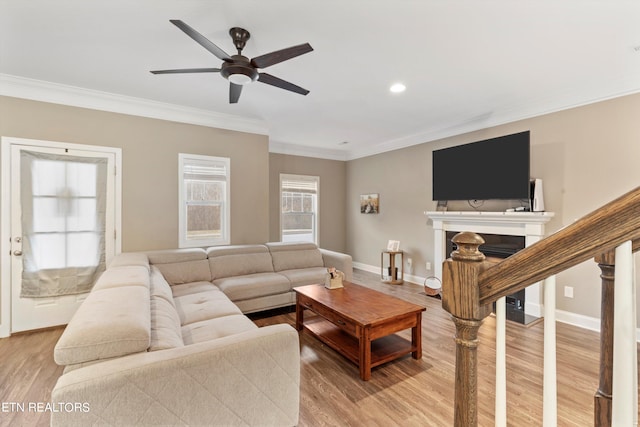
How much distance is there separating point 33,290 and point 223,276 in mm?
1970

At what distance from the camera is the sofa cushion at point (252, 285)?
3.30 meters

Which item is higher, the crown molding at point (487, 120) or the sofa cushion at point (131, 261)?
the crown molding at point (487, 120)

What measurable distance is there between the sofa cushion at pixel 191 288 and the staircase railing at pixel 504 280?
2943 millimetres

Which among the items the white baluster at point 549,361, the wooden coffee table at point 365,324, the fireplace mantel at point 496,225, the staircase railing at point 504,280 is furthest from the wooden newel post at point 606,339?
the fireplace mantel at point 496,225

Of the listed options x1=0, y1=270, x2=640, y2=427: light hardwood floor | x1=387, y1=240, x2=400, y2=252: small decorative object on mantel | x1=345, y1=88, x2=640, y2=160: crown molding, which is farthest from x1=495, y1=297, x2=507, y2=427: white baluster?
x1=387, y1=240, x2=400, y2=252: small decorative object on mantel

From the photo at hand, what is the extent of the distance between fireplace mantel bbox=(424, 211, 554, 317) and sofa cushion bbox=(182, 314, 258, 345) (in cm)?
288

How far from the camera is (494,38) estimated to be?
2.28 metres

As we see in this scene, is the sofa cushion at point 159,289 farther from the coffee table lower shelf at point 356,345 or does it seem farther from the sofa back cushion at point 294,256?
the sofa back cushion at point 294,256

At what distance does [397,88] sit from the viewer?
10.5 ft

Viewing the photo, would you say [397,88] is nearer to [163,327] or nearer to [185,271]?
[163,327]

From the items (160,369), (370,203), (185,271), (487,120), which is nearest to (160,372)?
(160,369)

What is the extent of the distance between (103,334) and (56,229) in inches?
112

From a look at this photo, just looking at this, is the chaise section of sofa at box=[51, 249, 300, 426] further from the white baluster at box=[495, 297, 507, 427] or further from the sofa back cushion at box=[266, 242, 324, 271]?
the sofa back cushion at box=[266, 242, 324, 271]

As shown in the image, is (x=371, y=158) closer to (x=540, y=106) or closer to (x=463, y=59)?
(x=540, y=106)
